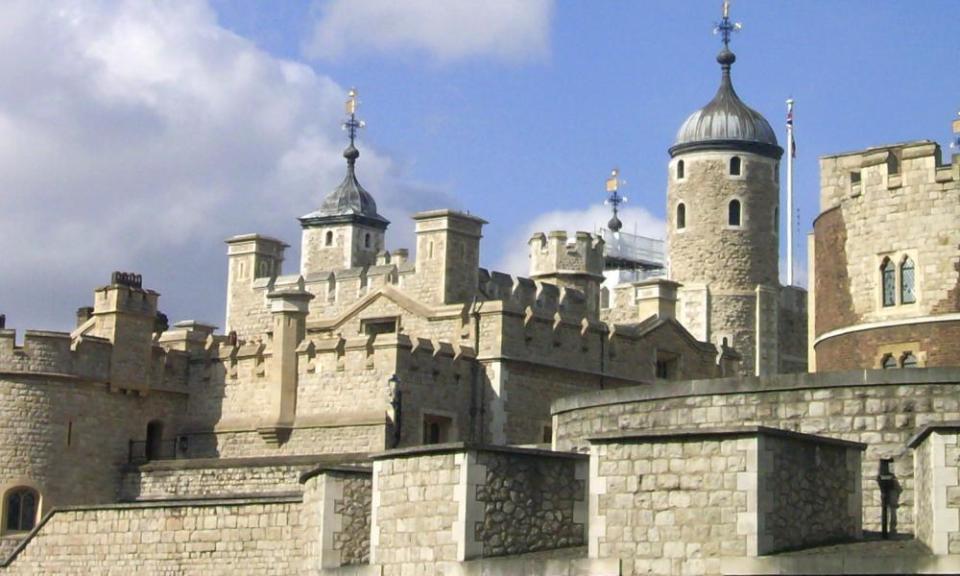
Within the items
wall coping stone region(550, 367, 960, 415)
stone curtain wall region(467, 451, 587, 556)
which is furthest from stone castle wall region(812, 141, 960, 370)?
stone curtain wall region(467, 451, 587, 556)

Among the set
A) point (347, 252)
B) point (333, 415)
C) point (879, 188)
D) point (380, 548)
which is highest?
point (347, 252)

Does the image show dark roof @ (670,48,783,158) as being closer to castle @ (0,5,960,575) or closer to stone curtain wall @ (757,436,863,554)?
castle @ (0,5,960,575)

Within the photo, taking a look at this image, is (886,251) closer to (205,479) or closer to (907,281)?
(907,281)

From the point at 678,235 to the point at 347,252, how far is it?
30.1 feet

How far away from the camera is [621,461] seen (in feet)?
59.5

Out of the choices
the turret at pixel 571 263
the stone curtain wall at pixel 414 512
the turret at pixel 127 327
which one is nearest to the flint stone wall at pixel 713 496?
the stone curtain wall at pixel 414 512

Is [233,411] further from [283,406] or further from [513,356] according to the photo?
[513,356]

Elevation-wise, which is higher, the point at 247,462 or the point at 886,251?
the point at 886,251

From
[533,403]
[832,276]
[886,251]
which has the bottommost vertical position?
[533,403]

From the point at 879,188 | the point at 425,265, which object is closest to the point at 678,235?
the point at 425,265

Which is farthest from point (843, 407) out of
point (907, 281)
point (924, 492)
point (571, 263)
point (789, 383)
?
point (571, 263)

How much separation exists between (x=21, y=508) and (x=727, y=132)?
2480 centimetres

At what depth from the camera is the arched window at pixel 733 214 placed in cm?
5559

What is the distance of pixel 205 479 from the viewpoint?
36719 millimetres
